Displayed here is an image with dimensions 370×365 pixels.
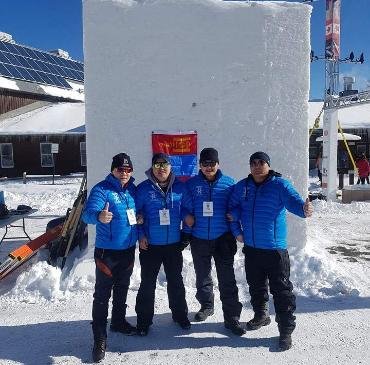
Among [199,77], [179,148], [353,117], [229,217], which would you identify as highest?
[353,117]

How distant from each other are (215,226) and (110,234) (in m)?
0.99

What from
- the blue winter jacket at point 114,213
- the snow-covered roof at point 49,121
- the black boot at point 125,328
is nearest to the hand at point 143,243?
the blue winter jacket at point 114,213

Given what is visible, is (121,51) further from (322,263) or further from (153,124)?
(322,263)

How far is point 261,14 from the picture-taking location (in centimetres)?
546

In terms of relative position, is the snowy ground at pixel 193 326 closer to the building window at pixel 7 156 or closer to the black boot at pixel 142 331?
the black boot at pixel 142 331

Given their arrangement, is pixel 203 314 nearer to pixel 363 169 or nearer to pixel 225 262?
pixel 225 262

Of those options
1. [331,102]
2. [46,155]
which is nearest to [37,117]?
[46,155]

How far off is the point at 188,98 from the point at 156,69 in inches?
22.9

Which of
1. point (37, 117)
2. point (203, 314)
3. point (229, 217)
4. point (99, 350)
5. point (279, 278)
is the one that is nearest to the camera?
point (99, 350)

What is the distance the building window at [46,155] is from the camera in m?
21.3

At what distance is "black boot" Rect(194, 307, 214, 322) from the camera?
403 centimetres

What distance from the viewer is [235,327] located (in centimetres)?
374

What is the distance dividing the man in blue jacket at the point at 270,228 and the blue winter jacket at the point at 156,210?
2.00 ft

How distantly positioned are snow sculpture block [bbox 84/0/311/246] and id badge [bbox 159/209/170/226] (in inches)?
78.6
